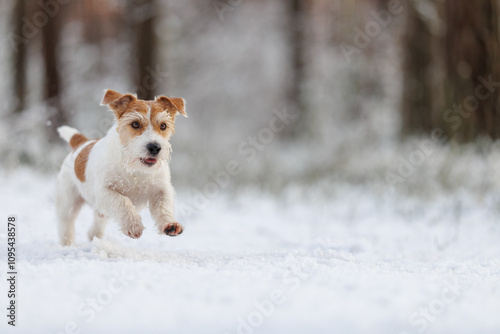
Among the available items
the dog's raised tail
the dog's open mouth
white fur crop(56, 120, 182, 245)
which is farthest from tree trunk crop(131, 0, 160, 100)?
the dog's open mouth

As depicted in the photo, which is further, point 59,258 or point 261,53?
point 261,53

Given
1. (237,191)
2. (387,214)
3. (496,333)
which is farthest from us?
(237,191)

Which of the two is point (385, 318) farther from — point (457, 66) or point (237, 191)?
point (457, 66)

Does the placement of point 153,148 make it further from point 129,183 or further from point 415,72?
point 415,72

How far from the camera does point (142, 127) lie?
148 inches

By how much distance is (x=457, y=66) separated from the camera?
30.9 ft

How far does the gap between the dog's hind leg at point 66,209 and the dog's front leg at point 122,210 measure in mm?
825

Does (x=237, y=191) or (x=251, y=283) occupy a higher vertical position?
(x=251, y=283)

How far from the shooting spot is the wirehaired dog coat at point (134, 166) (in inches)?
146

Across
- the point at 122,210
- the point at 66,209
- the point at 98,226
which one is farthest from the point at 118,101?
the point at 98,226

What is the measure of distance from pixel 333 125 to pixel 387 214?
12.8 meters

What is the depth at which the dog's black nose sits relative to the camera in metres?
3.62

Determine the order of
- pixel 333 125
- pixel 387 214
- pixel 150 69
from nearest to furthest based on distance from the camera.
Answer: pixel 387 214 < pixel 150 69 < pixel 333 125

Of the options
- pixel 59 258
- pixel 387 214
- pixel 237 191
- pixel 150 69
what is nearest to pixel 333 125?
pixel 150 69
